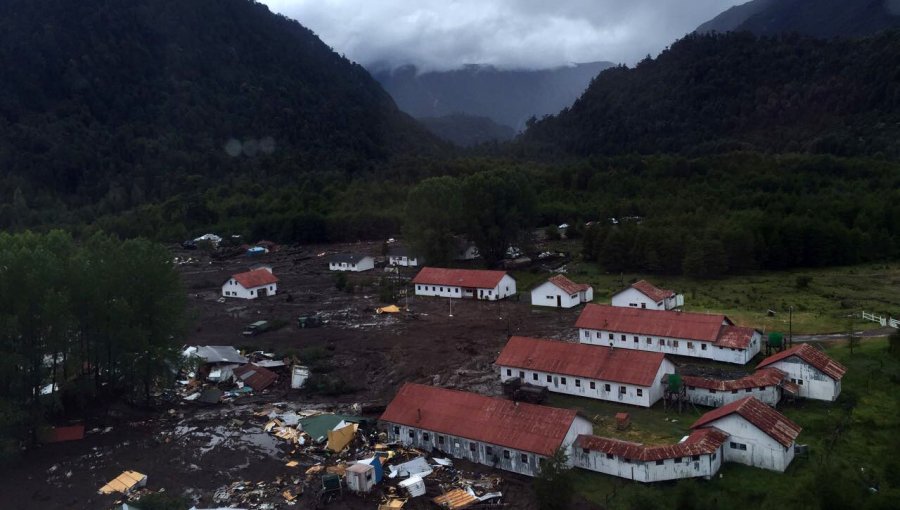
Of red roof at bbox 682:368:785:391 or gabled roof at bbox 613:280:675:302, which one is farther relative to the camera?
gabled roof at bbox 613:280:675:302

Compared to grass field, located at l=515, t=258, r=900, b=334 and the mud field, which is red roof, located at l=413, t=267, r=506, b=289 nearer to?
the mud field

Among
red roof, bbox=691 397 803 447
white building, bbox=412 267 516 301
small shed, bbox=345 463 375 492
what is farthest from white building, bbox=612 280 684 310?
small shed, bbox=345 463 375 492

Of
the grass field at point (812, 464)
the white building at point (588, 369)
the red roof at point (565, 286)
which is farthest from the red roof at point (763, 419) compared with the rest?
the red roof at point (565, 286)

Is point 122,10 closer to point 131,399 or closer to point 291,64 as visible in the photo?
point 291,64

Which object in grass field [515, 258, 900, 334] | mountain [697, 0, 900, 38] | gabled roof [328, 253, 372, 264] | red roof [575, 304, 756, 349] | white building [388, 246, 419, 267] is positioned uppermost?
mountain [697, 0, 900, 38]

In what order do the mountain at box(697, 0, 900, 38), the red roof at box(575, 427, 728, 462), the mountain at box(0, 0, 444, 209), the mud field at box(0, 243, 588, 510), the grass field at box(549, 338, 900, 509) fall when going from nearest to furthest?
the grass field at box(549, 338, 900, 509), the red roof at box(575, 427, 728, 462), the mud field at box(0, 243, 588, 510), the mountain at box(0, 0, 444, 209), the mountain at box(697, 0, 900, 38)

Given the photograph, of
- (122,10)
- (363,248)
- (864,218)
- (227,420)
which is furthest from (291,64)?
(227,420)
